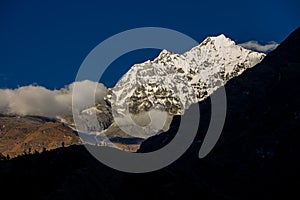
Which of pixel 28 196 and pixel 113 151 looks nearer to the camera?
pixel 28 196

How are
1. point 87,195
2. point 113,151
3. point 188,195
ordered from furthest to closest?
point 113,151 → point 188,195 → point 87,195

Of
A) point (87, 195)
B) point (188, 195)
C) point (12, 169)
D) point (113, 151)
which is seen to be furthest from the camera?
point (113, 151)

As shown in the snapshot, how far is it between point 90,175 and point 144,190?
20.3 meters

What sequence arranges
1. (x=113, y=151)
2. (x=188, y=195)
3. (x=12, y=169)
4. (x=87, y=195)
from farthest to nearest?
(x=113, y=151) → (x=188, y=195) → (x=12, y=169) → (x=87, y=195)

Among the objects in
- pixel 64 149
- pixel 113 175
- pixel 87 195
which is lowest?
pixel 87 195

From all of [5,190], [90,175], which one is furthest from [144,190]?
[5,190]

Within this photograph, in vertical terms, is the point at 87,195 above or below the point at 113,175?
below

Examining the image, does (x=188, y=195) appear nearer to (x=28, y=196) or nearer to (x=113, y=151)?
(x=113, y=151)

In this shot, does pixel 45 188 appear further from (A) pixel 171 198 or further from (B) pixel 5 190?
(A) pixel 171 198

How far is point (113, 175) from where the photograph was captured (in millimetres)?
171500

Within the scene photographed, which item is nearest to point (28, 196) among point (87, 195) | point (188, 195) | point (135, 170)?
point (87, 195)

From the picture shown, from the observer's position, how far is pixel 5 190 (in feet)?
498

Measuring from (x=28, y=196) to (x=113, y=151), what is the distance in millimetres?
49009

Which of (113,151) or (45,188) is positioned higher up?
(113,151)
